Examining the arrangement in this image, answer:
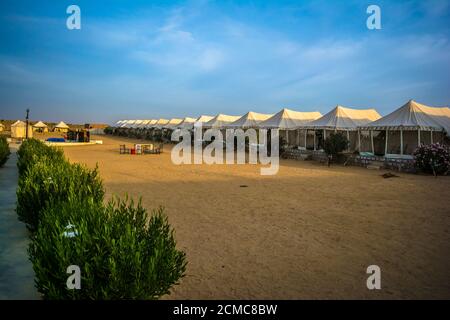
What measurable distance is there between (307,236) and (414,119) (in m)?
15.7

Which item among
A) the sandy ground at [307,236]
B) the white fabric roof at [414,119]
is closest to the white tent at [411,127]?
the white fabric roof at [414,119]

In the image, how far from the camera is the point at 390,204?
27.7 ft

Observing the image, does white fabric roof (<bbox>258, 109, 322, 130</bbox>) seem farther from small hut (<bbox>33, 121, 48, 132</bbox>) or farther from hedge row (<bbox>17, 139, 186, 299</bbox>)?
small hut (<bbox>33, 121, 48, 132</bbox>)

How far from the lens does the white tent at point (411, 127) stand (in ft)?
57.9

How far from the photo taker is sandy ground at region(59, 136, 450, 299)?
13.1 feet

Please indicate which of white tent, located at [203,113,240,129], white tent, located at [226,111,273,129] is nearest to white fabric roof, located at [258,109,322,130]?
white tent, located at [226,111,273,129]

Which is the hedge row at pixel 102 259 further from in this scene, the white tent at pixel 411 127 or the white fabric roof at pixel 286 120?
the white fabric roof at pixel 286 120

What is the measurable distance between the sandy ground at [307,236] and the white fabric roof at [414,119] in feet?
23.9

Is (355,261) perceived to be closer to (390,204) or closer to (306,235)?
(306,235)

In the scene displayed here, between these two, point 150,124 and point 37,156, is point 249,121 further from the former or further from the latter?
point 150,124

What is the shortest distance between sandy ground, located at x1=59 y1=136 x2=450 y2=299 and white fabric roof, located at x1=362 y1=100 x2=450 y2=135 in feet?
23.9
